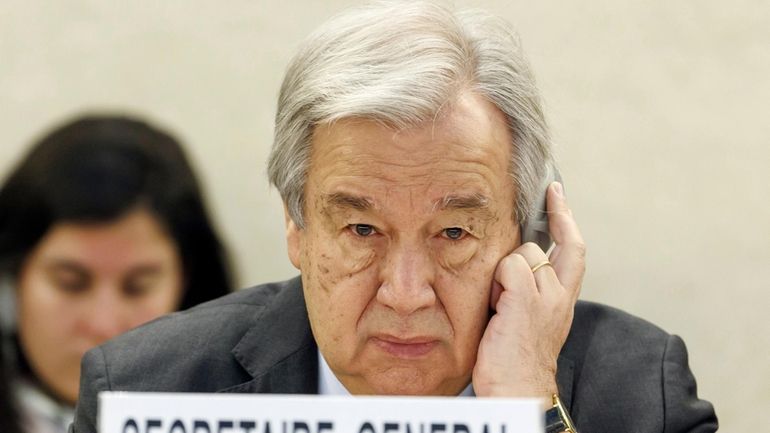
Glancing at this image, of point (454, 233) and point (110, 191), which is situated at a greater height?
point (454, 233)

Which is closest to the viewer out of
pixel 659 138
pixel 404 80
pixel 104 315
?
pixel 404 80

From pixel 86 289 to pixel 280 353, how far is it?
1485 millimetres

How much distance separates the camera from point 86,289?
14.5 feet

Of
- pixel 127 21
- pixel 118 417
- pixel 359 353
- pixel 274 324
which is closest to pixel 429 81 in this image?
pixel 359 353

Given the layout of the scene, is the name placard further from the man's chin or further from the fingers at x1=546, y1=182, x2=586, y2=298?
the fingers at x1=546, y1=182, x2=586, y2=298

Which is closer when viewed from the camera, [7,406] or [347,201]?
[347,201]

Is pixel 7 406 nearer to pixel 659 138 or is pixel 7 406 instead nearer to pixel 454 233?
pixel 454 233

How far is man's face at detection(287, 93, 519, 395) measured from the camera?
8.82ft

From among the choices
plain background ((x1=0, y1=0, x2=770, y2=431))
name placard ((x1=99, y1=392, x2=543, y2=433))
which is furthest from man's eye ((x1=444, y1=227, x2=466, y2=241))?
plain background ((x1=0, y1=0, x2=770, y2=431))

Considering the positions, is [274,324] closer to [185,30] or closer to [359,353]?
[359,353]

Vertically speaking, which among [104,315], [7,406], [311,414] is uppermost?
[311,414]

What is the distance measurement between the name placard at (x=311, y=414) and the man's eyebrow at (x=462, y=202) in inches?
29.1

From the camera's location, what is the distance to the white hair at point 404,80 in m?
2.69

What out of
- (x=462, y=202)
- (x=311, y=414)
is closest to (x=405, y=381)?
(x=462, y=202)
